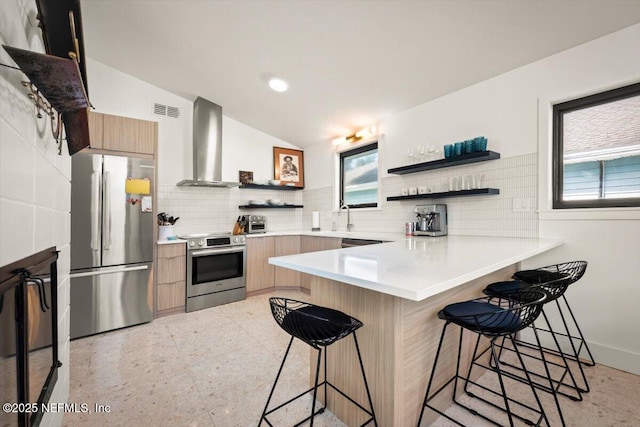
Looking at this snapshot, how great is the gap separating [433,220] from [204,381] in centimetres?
256

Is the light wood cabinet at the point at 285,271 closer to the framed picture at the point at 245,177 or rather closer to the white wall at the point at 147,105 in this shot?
the framed picture at the point at 245,177

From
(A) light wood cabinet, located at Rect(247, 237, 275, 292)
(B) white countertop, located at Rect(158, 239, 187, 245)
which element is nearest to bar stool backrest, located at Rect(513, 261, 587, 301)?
(A) light wood cabinet, located at Rect(247, 237, 275, 292)

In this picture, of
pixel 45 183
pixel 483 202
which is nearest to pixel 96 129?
pixel 45 183

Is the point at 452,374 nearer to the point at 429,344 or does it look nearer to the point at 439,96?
the point at 429,344

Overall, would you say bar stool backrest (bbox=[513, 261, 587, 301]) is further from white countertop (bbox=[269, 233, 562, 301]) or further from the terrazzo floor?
the terrazzo floor

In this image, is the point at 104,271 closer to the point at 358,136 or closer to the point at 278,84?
the point at 278,84

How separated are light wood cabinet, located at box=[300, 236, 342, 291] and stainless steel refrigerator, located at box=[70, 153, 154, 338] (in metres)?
1.96

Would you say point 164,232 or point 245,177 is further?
point 245,177

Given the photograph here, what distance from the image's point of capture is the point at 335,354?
162cm

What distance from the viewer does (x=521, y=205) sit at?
8.26 ft

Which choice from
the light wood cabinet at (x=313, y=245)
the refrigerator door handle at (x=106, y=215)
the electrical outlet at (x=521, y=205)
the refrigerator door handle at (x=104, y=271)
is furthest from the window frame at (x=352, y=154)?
the refrigerator door handle at (x=106, y=215)

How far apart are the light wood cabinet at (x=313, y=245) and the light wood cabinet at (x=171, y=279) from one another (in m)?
1.61

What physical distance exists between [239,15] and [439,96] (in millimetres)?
2212

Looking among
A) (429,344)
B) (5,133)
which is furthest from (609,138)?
(5,133)
